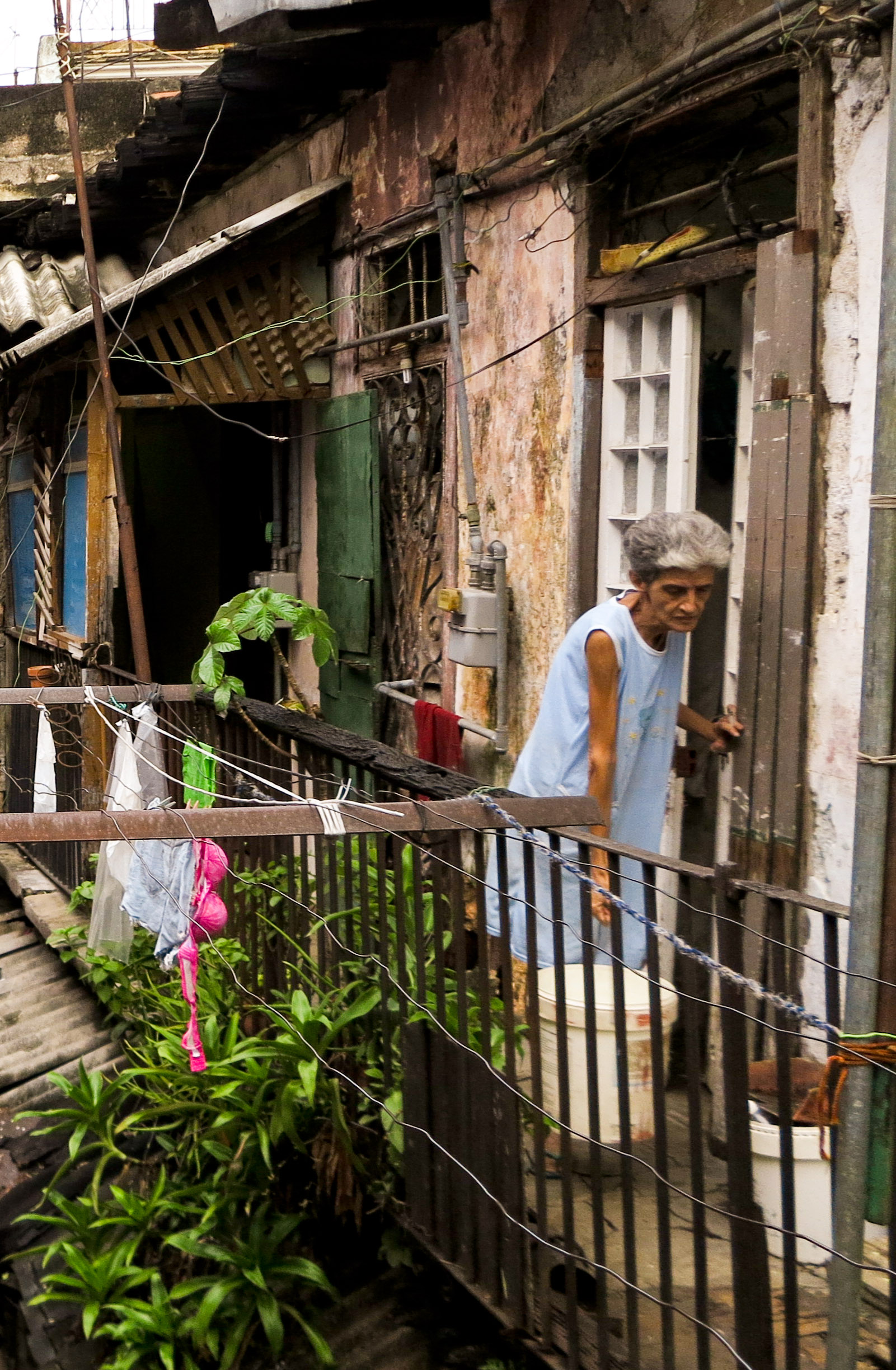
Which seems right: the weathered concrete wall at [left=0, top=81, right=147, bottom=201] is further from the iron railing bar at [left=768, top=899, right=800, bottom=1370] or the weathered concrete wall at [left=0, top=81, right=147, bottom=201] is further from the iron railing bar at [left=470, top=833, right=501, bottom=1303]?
the iron railing bar at [left=768, top=899, right=800, bottom=1370]

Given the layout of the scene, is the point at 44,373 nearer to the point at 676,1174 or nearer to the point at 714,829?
the point at 714,829

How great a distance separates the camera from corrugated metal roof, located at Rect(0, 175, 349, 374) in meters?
7.18

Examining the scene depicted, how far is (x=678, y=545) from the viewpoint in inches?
150

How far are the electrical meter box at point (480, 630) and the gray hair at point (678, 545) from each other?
201 centimetres

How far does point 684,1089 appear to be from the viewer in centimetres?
464

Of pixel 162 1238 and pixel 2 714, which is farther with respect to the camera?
pixel 2 714

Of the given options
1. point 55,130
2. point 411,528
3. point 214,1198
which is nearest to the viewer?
point 214,1198

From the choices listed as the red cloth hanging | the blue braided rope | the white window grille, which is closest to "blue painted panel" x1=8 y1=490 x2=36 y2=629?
the red cloth hanging

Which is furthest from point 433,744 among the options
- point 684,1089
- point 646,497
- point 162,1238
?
point 162,1238

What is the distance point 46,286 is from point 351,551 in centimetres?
352

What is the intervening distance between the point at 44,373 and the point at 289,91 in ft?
9.76

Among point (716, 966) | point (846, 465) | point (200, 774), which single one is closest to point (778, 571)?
point (846, 465)

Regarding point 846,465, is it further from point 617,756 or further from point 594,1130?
point 594,1130

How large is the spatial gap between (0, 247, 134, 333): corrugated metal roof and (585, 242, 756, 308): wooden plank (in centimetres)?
454
